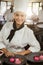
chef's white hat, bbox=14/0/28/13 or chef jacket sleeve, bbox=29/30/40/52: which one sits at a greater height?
chef's white hat, bbox=14/0/28/13

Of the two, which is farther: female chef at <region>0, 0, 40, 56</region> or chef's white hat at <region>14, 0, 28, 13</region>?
chef's white hat at <region>14, 0, 28, 13</region>

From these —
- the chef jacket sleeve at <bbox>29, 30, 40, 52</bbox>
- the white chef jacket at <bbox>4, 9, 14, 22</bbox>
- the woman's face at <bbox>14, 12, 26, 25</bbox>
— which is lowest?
the chef jacket sleeve at <bbox>29, 30, 40, 52</bbox>

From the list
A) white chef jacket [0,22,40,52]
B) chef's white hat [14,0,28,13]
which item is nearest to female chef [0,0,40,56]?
white chef jacket [0,22,40,52]

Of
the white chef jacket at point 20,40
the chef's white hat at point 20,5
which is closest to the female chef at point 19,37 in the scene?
the white chef jacket at point 20,40

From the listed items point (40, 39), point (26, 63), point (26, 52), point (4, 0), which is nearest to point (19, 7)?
point (4, 0)

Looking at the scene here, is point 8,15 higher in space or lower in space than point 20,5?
lower

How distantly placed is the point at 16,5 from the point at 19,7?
84mm

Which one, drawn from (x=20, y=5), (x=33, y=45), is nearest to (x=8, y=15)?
(x=20, y=5)

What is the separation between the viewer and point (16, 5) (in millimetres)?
3387

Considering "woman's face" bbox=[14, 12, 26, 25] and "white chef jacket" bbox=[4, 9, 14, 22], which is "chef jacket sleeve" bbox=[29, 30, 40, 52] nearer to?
"woman's face" bbox=[14, 12, 26, 25]

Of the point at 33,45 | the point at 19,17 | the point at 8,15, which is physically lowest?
the point at 33,45

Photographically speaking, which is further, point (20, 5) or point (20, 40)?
point (20, 5)

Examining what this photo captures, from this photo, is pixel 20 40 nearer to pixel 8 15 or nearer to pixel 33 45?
pixel 33 45

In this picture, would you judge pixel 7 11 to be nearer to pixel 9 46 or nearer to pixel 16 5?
pixel 16 5
